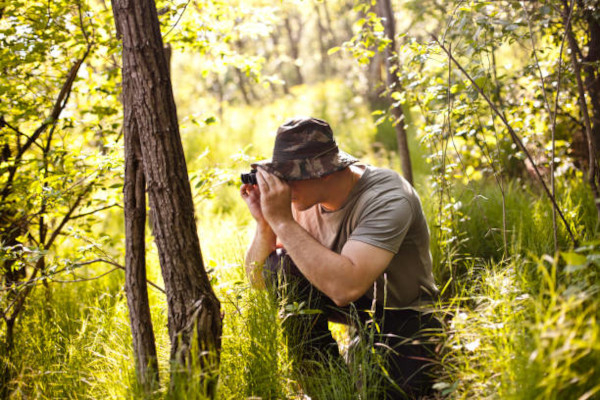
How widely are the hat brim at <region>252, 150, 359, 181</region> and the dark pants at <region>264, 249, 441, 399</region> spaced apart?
19.7 inches

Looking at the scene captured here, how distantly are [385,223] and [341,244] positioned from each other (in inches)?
17.3

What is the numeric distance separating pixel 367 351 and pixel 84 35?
8.33 ft

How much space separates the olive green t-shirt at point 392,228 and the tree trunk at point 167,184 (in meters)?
0.79

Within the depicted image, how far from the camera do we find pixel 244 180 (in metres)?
2.40

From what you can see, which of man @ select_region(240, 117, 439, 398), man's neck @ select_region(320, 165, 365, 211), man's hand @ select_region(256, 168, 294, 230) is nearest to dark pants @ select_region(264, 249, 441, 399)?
man @ select_region(240, 117, 439, 398)

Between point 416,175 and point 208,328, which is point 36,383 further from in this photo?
point 416,175

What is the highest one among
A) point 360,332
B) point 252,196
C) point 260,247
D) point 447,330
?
point 252,196

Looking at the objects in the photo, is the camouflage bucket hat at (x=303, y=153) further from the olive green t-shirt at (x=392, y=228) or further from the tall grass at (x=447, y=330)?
the tall grass at (x=447, y=330)

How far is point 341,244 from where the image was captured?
2.52 meters

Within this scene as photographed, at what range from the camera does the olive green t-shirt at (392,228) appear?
2168 millimetres

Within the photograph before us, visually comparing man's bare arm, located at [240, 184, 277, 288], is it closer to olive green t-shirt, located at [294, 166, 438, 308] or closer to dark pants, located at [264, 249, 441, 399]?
dark pants, located at [264, 249, 441, 399]

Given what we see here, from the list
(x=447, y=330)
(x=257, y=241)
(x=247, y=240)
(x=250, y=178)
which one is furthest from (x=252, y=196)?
(x=247, y=240)

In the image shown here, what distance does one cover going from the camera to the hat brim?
2.25 m

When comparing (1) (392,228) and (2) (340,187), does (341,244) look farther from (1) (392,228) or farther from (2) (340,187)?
(1) (392,228)
